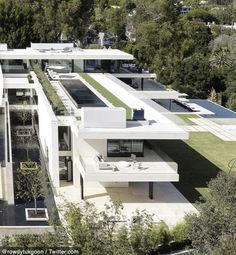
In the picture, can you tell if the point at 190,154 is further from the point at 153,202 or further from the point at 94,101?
the point at 153,202

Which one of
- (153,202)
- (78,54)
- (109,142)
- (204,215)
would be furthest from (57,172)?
(78,54)

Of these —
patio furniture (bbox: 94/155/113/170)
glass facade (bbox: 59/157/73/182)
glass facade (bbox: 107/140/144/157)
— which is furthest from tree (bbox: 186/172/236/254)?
glass facade (bbox: 59/157/73/182)

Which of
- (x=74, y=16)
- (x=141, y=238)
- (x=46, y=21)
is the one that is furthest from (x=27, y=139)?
(x=74, y=16)

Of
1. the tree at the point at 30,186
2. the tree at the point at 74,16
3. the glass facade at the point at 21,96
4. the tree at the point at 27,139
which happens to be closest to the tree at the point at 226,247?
the tree at the point at 30,186

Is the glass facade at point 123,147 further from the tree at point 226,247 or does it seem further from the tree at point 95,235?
the tree at point 226,247

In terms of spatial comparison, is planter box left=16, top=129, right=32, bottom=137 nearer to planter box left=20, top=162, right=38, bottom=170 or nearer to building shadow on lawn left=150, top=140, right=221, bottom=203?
planter box left=20, top=162, right=38, bottom=170

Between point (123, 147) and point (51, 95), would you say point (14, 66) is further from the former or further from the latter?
point (123, 147)
